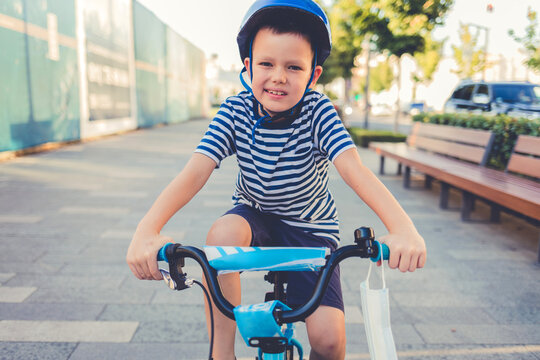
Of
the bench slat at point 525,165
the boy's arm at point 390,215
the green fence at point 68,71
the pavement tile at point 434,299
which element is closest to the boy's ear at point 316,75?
the boy's arm at point 390,215

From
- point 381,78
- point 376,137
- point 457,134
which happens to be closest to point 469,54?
point 376,137

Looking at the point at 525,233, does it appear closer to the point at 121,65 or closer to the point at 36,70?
the point at 36,70

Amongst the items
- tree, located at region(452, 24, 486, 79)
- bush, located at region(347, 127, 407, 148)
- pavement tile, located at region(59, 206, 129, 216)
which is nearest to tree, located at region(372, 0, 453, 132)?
bush, located at region(347, 127, 407, 148)

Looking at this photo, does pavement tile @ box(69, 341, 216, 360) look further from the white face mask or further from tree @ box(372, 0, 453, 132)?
tree @ box(372, 0, 453, 132)

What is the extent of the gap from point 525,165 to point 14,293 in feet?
15.3

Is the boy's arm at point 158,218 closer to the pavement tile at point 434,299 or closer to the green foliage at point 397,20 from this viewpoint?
the pavement tile at point 434,299

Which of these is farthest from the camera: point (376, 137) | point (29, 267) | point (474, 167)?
point (376, 137)

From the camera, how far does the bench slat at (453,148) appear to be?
227 inches

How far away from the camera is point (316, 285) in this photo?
1.10 metres

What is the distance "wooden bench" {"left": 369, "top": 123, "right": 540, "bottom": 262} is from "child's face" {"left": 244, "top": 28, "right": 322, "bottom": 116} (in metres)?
2.79

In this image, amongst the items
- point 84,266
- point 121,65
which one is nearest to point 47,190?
point 84,266

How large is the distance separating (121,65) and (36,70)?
6.16 meters

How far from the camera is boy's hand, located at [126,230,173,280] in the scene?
1239mm

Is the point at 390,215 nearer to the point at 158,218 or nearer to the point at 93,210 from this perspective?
the point at 158,218
